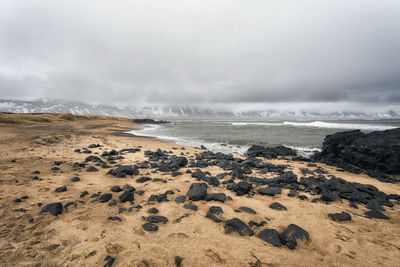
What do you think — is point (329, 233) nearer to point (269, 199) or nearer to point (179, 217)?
point (269, 199)

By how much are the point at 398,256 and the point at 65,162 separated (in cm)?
1411

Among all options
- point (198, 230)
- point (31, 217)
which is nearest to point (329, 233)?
point (198, 230)

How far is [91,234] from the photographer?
12.9ft

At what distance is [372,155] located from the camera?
40.0 ft

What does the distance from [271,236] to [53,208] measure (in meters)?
A: 6.27

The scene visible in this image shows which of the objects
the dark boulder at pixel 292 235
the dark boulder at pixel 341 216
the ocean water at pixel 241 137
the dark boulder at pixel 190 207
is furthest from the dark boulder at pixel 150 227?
the ocean water at pixel 241 137

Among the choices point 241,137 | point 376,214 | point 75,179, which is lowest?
point 241,137

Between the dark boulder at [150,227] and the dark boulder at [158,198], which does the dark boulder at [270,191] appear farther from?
the dark boulder at [150,227]

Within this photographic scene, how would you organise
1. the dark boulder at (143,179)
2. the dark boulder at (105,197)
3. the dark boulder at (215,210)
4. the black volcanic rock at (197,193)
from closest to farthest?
1. the dark boulder at (215,210)
2. the dark boulder at (105,197)
3. the black volcanic rock at (197,193)
4. the dark boulder at (143,179)

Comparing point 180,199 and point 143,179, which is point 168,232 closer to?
point 180,199

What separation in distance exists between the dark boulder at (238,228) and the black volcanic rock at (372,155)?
40.0 feet

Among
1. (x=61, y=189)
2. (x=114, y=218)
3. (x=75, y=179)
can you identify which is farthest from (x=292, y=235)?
(x=75, y=179)

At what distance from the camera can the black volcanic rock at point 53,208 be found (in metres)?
4.69

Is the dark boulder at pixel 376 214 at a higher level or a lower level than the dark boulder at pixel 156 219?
lower
